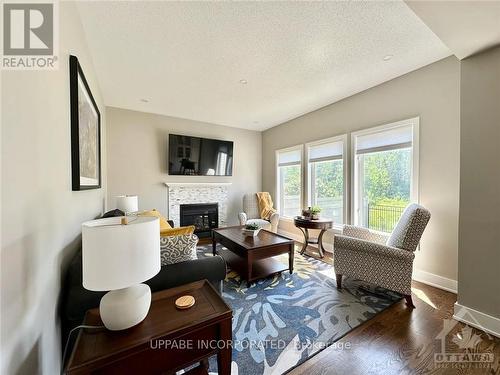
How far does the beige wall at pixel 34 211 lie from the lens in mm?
715

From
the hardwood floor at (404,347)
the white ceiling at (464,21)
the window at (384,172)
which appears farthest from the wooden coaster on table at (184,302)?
the window at (384,172)

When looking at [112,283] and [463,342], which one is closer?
[112,283]

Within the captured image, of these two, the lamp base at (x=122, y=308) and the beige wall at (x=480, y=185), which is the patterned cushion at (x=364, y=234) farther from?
the lamp base at (x=122, y=308)

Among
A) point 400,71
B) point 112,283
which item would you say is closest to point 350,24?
point 400,71

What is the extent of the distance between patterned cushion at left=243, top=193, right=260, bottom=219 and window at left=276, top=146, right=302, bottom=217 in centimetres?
58

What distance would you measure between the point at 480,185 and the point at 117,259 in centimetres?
268

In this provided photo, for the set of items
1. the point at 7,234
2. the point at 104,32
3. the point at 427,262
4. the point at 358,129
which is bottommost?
the point at 427,262

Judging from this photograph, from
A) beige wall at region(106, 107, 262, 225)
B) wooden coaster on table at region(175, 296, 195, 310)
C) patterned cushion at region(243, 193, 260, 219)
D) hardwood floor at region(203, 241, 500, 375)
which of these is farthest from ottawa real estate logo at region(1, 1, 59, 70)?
patterned cushion at region(243, 193, 260, 219)

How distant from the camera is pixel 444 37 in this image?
5.31ft

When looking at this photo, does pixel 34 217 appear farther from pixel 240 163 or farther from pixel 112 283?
pixel 240 163

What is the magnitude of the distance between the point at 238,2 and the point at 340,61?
1.40 meters

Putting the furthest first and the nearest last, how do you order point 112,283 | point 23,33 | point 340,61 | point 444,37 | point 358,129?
point 358,129
point 340,61
point 444,37
point 23,33
point 112,283

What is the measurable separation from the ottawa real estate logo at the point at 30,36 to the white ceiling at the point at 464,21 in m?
2.14

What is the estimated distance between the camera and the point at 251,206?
5035 mm
